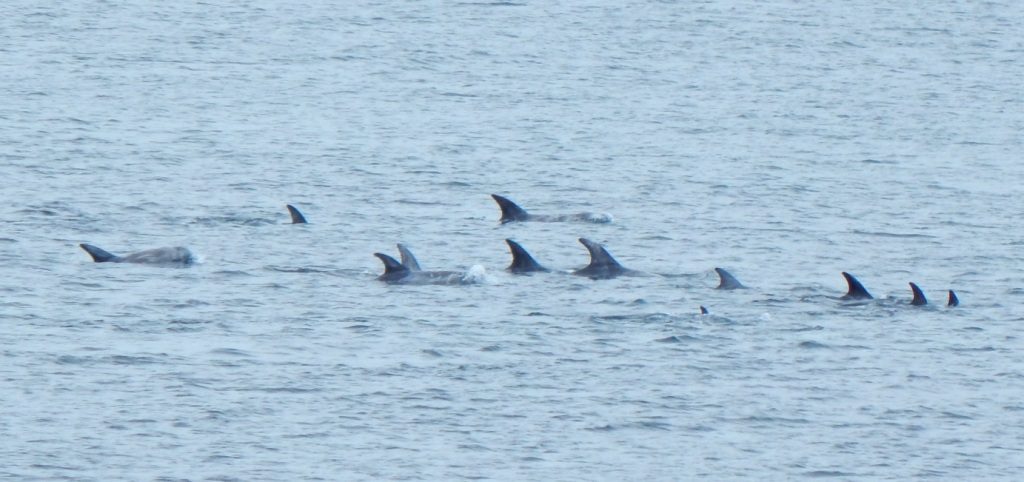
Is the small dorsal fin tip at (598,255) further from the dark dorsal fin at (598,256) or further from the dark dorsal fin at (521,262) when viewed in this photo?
the dark dorsal fin at (521,262)

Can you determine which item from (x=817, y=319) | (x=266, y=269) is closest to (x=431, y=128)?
(x=266, y=269)

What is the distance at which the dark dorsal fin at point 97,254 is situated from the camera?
29.4 metres

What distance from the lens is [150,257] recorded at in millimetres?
29578

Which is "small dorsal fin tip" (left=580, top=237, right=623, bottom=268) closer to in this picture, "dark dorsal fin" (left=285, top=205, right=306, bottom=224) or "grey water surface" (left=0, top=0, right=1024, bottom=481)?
"grey water surface" (left=0, top=0, right=1024, bottom=481)

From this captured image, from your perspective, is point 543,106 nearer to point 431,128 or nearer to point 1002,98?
point 431,128

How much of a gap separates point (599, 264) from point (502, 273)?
4.16 ft

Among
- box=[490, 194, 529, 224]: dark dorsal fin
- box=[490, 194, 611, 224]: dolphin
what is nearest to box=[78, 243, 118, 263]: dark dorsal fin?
box=[490, 194, 611, 224]: dolphin

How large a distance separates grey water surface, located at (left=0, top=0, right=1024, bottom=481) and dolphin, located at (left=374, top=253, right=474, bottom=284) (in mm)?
278

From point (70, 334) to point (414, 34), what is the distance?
50686 millimetres

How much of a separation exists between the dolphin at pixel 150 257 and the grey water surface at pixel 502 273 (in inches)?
16.0

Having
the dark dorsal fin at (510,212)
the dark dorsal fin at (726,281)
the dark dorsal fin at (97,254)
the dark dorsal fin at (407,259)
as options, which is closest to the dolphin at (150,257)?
the dark dorsal fin at (97,254)

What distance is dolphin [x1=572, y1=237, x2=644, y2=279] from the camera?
96.2 feet

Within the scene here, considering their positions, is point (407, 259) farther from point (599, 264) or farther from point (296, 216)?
point (296, 216)

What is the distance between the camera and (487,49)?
229 ft
